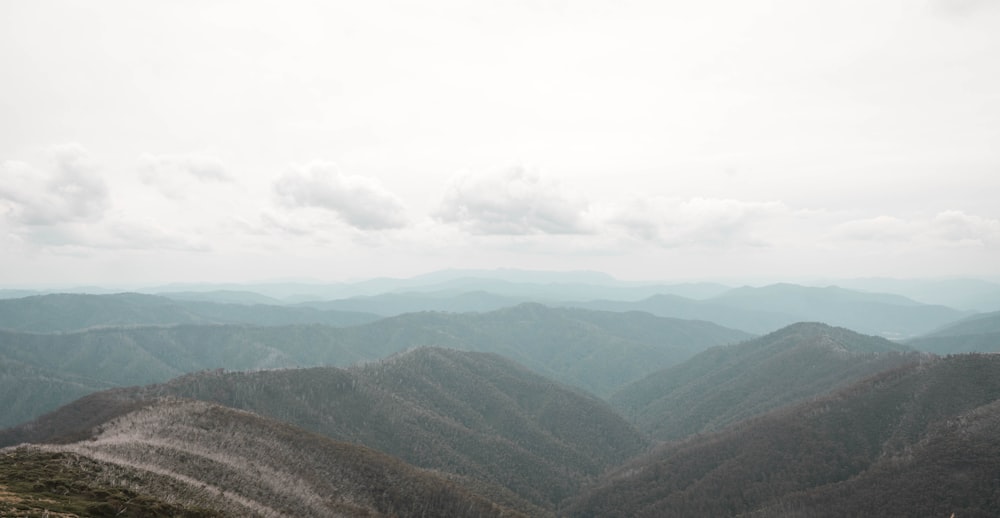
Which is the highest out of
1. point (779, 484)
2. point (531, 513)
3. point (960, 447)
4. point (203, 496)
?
point (203, 496)

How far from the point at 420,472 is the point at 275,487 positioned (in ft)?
230

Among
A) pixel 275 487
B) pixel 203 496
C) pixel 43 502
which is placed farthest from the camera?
pixel 275 487

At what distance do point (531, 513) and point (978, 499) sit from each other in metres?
151

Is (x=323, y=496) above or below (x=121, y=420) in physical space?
below

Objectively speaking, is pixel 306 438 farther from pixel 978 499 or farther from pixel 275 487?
pixel 978 499

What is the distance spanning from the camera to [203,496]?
73562 mm

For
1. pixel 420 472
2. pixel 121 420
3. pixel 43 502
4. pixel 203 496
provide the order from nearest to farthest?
pixel 43 502 < pixel 203 496 < pixel 121 420 < pixel 420 472

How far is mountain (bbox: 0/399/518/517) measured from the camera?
187 feet

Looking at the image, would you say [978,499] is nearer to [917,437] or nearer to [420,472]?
[917,437]

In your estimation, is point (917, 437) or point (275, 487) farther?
point (917, 437)

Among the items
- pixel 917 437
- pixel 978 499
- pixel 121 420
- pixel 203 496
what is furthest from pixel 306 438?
pixel 917 437

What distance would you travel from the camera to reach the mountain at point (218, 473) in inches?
2240

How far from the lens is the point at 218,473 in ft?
311

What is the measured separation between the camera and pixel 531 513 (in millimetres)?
198750
